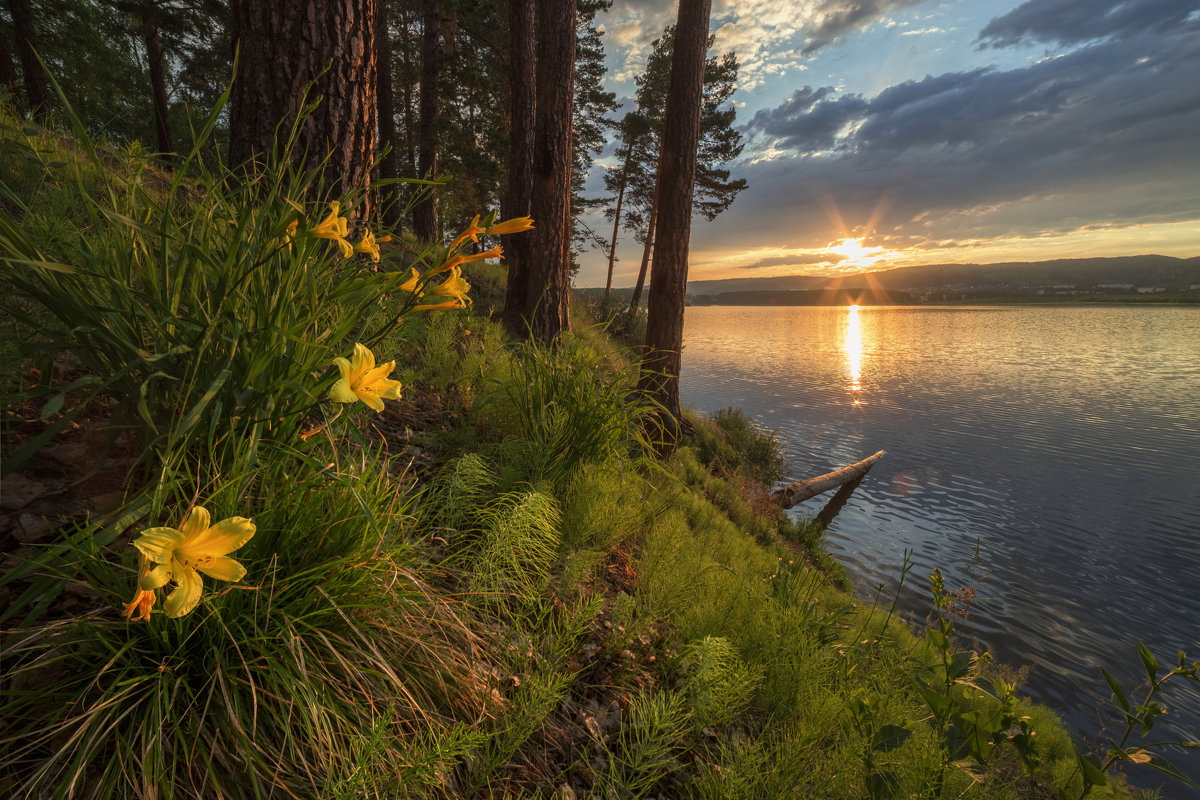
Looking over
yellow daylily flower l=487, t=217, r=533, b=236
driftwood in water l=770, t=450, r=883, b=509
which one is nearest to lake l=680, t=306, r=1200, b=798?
driftwood in water l=770, t=450, r=883, b=509

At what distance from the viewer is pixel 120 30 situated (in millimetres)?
13758

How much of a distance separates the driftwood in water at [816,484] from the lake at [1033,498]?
491 mm

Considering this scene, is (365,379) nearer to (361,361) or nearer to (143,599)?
(361,361)

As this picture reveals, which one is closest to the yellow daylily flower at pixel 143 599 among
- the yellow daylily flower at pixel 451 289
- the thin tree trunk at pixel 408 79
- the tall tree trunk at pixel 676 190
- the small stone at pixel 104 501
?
the small stone at pixel 104 501

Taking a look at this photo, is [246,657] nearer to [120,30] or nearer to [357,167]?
[357,167]

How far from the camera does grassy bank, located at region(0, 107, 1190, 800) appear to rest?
3.49 ft

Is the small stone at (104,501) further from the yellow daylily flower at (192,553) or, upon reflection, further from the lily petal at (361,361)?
the lily petal at (361,361)

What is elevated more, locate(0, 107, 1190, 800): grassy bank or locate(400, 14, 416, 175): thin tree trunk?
locate(400, 14, 416, 175): thin tree trunk

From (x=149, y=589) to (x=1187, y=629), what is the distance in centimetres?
1049

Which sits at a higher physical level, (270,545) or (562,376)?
(562,376)

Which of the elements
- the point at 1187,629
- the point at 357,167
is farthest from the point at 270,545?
the point at 1187,629

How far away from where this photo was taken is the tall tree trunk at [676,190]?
237 inches

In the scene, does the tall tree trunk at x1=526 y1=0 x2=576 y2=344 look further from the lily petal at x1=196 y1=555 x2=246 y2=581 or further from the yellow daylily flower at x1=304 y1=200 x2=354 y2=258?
the lily petal at x1=196 y1=555 x2=246 y2=581

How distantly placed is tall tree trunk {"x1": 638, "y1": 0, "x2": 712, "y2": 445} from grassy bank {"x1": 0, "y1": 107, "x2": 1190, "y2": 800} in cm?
374
